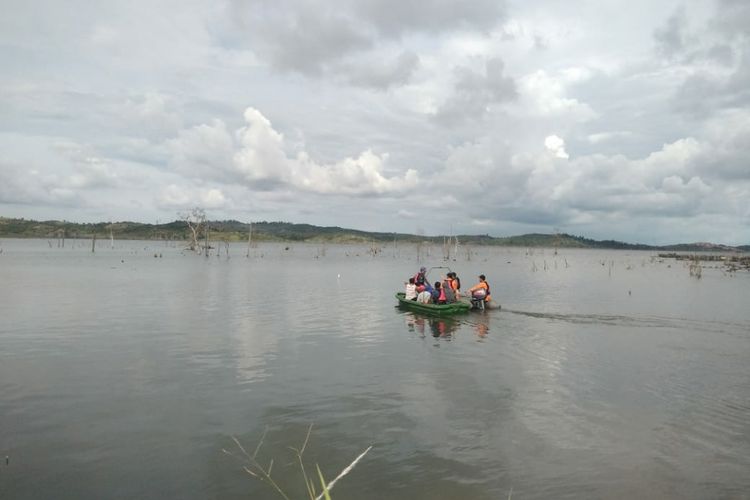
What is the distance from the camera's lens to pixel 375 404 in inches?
554

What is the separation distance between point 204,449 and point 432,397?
6663 millimetres

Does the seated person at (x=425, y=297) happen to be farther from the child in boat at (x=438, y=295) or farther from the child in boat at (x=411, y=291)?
the child in boat at (x=411, y=291)

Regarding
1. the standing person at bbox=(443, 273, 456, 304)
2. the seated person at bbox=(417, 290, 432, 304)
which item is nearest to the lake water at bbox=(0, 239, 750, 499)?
the seated person at bbox=(417, 290, 432, 304)

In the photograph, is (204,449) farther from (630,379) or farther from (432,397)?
(630,379)

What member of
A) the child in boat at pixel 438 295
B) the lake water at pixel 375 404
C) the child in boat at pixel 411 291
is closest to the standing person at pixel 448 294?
the child in boat at pixel 438 295

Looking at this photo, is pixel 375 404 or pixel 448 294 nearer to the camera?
pixel 375 404

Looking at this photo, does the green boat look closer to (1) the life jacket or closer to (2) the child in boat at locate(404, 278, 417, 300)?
(1) the life jacket

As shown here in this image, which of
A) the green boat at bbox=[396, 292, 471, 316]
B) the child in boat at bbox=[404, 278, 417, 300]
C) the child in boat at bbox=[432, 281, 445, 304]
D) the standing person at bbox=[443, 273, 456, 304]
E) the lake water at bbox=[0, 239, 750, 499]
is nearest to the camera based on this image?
the lake water at bbox=[0, 239, 750, 499]

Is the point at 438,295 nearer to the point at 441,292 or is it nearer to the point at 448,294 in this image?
the point at 441,292

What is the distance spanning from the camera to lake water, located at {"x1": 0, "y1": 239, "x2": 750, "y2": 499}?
9836 mm

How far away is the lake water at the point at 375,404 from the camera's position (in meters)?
9.84

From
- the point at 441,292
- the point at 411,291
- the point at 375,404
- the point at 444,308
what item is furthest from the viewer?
the point at 411,291

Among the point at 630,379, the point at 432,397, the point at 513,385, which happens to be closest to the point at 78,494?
the point at 432,397

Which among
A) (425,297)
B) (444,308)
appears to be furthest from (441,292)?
(444,308)
